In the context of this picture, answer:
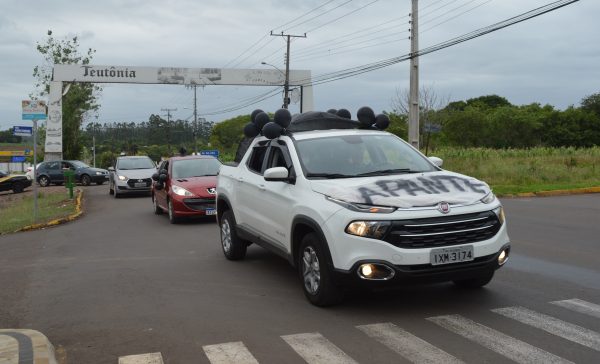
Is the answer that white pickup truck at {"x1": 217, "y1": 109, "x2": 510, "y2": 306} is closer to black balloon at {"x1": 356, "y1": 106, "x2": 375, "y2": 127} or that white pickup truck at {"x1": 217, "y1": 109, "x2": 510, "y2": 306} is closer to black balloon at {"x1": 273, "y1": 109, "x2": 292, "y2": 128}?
black balloon at {"x1": 273, "y1": 109, "x2": 292, "y2": 128}

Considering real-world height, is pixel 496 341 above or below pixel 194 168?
→ below

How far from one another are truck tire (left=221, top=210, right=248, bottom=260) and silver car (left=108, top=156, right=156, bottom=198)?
14019 mm

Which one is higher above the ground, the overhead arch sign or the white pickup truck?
the overhead arch sign

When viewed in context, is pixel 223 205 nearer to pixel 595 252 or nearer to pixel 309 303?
pixel 309 303

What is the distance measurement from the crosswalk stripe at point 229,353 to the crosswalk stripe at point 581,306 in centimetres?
321

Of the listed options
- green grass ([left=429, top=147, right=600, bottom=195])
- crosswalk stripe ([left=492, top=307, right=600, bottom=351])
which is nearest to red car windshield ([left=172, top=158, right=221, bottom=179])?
green grass ([left=429, top=147, right=600, bottom=195])

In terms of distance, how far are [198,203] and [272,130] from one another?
6.56m

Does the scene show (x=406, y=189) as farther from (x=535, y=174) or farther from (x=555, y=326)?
(x=535, y=174)

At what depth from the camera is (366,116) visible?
7.93m

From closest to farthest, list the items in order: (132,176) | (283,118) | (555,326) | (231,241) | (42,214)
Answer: (555,326)
(283,118)
(231,241)
(42,214)
(132,176)

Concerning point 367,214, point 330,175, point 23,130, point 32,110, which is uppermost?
point 32,110

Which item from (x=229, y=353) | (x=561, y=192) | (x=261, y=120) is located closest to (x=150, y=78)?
(x=561, y=192)

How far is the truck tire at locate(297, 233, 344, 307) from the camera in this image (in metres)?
5.86

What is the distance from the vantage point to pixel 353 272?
5484mm
